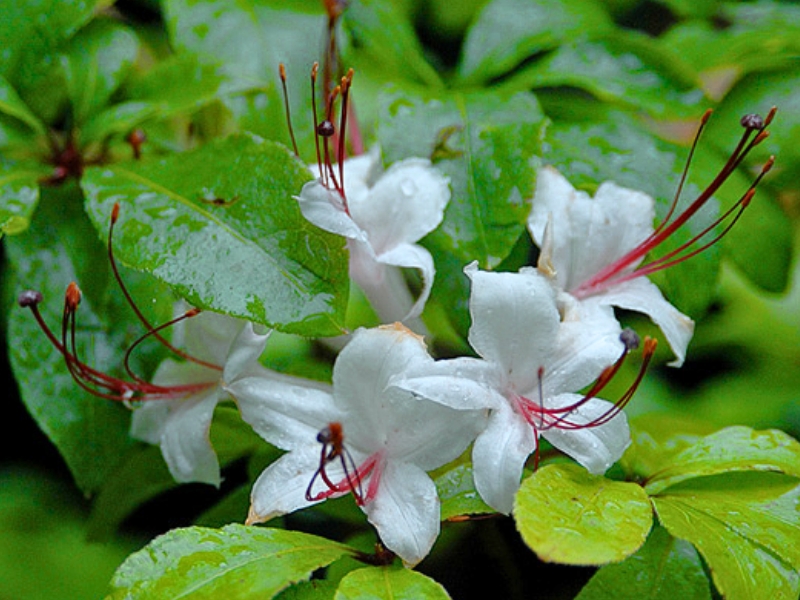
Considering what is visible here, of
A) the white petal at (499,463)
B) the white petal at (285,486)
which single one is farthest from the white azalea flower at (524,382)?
the white petal at (285,486)

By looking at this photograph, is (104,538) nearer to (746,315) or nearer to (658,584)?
(658,584)

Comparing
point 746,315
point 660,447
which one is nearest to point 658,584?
point 660,447

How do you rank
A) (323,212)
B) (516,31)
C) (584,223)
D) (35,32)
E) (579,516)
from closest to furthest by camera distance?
(579,516) → (323,212) → (584,223) → (35,32) → (516,31)

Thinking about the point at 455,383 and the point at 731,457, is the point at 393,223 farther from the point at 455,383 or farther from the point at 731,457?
the point at 731,457

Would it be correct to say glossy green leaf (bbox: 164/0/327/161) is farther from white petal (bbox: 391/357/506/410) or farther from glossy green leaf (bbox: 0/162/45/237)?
white petal (bbox: 391/357/506/410)

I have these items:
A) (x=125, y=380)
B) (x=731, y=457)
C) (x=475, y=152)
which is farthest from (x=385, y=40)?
(x=731, y=457)

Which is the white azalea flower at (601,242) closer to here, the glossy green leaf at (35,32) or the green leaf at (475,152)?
the green leaf at (475,152)
